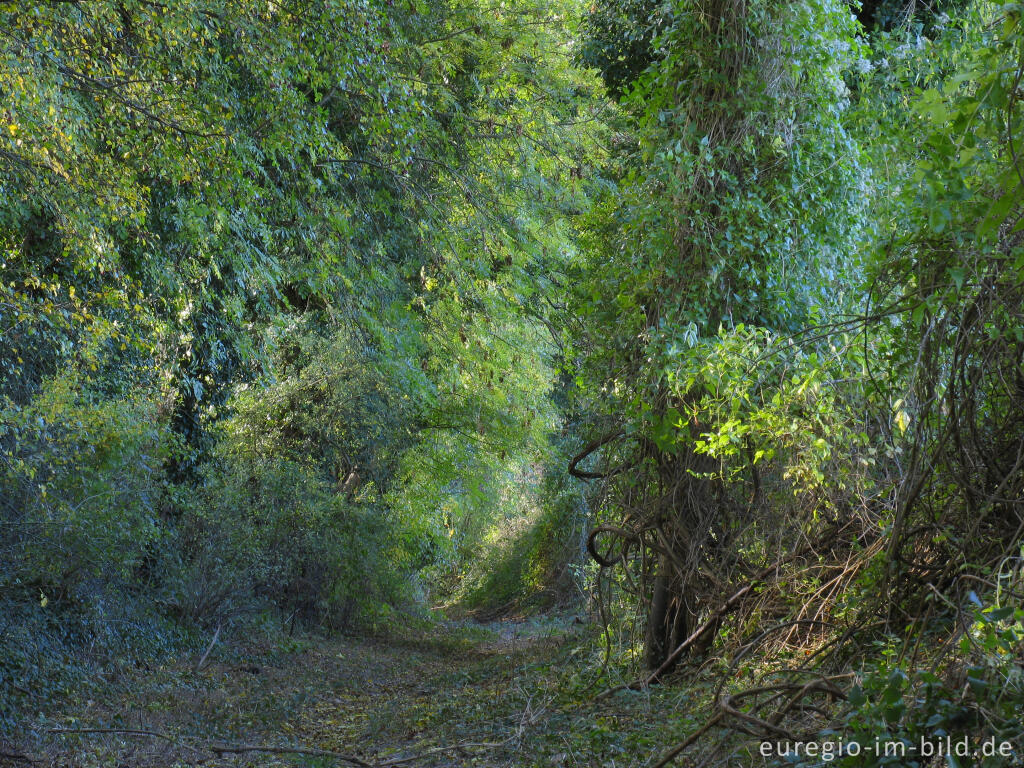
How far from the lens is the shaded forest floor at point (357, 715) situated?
223 inches

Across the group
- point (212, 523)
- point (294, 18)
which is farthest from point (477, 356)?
point (294, 18)

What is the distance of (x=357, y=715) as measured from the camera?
27.5ft

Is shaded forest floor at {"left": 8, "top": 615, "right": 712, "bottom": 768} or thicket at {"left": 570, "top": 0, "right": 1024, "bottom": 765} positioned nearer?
thicket at {"left": 570, "top": 0, "right": 1024, "bottom": 765}

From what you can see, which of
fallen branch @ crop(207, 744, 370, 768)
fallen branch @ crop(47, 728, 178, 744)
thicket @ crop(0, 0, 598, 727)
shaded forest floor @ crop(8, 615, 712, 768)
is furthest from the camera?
thicket @ crop(0, 0, 598, 727)

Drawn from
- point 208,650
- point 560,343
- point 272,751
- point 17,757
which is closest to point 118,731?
point 17,757

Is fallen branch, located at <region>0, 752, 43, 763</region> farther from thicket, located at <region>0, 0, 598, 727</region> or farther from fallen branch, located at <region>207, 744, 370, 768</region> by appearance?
fallen branch, located at <region>207, 744, 370, 768</region>

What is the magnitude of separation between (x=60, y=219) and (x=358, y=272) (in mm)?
5235

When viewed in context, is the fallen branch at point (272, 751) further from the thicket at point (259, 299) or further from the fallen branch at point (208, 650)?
the fallen branch at point (208, 650)

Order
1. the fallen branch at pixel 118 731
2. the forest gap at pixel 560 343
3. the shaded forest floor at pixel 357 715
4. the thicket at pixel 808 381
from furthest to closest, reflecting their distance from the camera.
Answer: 1. the fallen branch at pixel 118 731
2. the shaded forest floor at pixel 357 715
3. the forest gap at pixel 560 343
4. the thicket at pixel 808 381

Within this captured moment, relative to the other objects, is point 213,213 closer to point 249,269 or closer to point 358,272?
point 249,269

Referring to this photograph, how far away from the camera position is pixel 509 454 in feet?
52.4

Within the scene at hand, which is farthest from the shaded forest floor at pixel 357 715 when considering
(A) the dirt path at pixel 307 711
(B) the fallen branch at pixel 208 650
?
(B) the fallen branch at pixel 208 650

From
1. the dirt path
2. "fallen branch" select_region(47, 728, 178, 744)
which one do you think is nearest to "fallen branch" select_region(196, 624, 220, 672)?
the dirt path

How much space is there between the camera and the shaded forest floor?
18.6 ft
